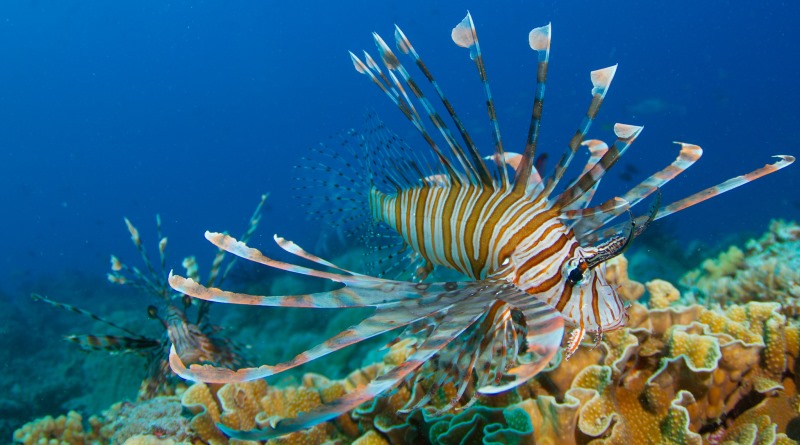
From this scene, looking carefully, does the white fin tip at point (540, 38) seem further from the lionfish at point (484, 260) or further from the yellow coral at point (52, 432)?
the yellow coral at point (52, 432)

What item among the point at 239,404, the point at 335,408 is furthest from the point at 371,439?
the point at 335,408

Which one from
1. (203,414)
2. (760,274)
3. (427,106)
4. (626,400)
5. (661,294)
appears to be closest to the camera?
(427,106)

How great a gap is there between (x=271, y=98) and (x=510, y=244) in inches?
2823

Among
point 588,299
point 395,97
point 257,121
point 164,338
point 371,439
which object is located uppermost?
point 257,121

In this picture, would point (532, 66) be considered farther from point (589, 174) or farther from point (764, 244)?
point (589, 174)

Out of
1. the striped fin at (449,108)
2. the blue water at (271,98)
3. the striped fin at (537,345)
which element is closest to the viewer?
the striped fin at (537,345)

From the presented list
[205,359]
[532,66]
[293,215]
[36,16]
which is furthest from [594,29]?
[36,16]

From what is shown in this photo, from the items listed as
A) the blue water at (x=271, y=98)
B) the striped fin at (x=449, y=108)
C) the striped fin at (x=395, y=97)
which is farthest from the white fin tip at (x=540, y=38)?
the blue water at (x=271, y=98)

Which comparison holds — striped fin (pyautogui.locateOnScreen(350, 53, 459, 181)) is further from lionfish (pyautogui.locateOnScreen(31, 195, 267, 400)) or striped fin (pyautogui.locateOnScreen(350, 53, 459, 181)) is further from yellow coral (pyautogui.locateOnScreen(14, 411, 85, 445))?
yellow coral (pyautogui.locateOnScreen(14, 411, 85, 445))

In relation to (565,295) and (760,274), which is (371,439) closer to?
(565,295)

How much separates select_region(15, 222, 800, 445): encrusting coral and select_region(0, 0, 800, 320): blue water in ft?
33.8

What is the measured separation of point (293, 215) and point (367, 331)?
135ft

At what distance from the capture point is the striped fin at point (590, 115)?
1.70 metres

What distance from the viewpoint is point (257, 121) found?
223 ft
